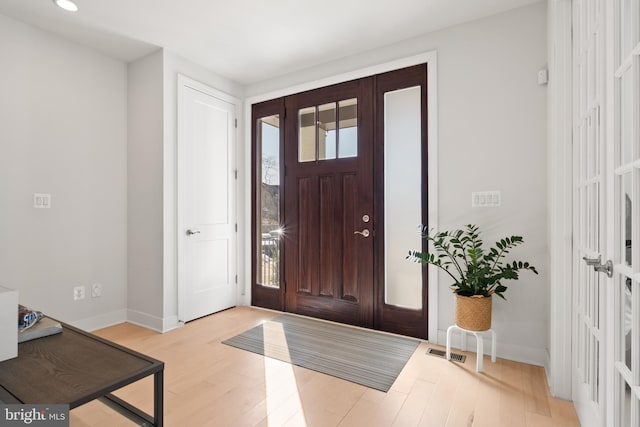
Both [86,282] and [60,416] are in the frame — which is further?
[86,282]

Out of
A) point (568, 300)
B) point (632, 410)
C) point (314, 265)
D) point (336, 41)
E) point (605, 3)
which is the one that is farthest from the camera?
point (314, 265)

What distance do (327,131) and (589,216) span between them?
2.25 meters

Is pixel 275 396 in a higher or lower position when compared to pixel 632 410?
lower

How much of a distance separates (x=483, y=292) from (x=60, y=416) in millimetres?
2320

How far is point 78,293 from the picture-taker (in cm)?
295

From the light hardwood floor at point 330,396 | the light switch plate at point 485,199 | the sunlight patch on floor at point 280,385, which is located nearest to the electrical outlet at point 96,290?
the light hardwood floor at point 330,396

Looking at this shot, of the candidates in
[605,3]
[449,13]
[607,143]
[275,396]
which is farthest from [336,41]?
[275,396]

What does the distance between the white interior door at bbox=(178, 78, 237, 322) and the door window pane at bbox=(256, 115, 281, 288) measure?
31 centimetres

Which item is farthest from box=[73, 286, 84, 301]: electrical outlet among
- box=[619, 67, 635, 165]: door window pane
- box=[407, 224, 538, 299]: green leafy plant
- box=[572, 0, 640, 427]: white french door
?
box=[619, 67, 635, 165]: door window pane

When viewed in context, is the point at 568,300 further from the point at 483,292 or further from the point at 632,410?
the point at 632,410

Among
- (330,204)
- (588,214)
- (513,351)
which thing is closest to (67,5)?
(330,204)

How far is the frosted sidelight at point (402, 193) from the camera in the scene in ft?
9.23

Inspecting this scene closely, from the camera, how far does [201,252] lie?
132 inches

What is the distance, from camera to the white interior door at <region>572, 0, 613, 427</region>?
125cm
